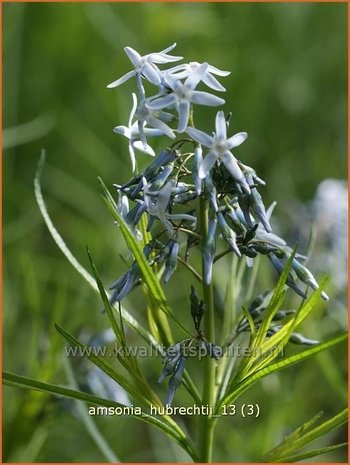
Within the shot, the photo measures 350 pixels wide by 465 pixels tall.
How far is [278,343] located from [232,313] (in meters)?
0.21

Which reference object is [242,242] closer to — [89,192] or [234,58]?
[89,192]

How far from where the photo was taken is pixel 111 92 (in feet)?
15.6

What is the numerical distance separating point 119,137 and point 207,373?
3.25m

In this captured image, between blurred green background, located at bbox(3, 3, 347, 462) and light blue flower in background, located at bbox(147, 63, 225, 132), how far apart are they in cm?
154

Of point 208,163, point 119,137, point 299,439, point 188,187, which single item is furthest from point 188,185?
point 119,137

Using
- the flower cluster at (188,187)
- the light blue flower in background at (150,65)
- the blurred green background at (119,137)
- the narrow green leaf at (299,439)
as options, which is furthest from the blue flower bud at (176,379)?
the blurred green background at (119,137)

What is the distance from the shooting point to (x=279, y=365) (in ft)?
4.76

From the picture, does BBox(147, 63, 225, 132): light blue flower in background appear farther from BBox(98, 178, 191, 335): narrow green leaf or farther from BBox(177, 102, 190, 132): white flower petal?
BBox(98, 178, 191, 335): narrow green leaf

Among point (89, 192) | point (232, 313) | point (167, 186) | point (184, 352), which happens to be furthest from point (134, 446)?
point (167, 186)

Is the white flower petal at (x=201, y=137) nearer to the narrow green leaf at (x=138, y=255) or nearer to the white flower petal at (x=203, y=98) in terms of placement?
the white flower petal at (x=203, y=98)

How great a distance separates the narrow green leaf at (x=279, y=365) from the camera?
1.37m

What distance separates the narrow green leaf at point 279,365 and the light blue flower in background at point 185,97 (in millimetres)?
473

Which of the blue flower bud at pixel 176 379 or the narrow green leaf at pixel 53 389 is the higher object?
the blue flower bud at pixel 176 379

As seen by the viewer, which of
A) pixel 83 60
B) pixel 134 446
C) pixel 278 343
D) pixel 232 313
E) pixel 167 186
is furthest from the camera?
pixel 83 60
